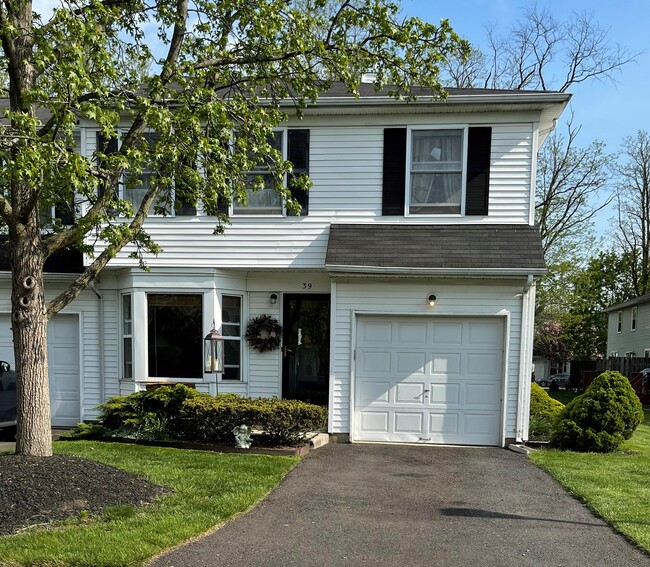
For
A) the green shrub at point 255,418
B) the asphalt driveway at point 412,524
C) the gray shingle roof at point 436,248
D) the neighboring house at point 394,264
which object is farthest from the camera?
the neighboring house at point 394,264

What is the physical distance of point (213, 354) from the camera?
29.9 feet

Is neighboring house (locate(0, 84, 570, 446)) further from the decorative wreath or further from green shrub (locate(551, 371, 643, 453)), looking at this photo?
green shrub (locate(551, 371, 643, 453))

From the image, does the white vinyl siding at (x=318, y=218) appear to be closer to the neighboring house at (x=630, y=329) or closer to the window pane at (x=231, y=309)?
the window pane at (x=231, y=309)

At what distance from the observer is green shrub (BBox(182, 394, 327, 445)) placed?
783cm

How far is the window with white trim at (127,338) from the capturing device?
9.93m

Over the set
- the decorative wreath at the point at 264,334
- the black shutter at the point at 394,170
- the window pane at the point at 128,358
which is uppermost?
the black shutter at the point at 394,170

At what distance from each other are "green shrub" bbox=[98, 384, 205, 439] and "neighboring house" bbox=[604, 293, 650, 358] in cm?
2392

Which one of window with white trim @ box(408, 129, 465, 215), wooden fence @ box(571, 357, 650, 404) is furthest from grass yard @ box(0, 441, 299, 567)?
wooden fence @ box(571, 357, 650, 404)

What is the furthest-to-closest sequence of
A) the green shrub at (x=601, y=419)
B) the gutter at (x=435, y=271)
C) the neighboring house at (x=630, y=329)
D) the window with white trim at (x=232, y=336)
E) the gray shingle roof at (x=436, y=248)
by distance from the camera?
the neighboring house at (x=630, y=329)
the window with white trim at (x=232, y=336)
the green shrub at (x=601, y=419)
the gray shingle roof at (x=436, y=248)
the gutter at (x=435, y=271)

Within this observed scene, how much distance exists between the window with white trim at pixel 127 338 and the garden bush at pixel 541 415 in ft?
24.8

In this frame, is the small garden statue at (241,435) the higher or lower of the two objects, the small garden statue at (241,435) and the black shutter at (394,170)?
the lower

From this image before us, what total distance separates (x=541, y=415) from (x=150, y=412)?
720cm

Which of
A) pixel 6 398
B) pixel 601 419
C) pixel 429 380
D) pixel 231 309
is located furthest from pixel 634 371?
pixel 6 398

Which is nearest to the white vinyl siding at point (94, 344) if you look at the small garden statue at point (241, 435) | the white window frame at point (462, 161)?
the small garden statue at point (241, 435)
